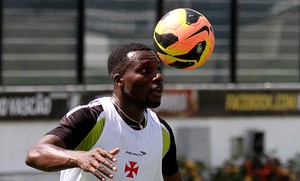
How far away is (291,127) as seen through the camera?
1316cm

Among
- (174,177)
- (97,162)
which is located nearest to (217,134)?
(174,177)

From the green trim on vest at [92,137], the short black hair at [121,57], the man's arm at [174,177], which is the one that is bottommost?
the man's arm at [174,177]

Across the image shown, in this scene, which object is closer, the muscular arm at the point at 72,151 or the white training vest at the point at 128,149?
the muscular arm at the point at 72,151

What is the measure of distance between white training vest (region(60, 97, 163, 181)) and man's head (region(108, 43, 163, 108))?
148mm

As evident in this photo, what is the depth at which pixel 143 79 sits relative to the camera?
607 cm

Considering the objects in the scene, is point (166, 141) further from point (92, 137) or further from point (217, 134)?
point (217, 134)

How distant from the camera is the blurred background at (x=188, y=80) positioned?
12.0 meters

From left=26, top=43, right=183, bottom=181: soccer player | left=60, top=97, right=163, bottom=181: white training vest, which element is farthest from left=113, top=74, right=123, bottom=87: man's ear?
left=60, top=97, right=163, bottom=181: white training vest

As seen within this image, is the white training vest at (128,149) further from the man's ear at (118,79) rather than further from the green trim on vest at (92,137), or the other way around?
the man's ear at (118,79)

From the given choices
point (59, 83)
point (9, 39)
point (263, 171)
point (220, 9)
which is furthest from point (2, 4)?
point (263, 171)

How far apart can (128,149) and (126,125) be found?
16 cm

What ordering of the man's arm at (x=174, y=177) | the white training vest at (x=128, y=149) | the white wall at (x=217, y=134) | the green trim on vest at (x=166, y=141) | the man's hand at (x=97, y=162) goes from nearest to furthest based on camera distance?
the man's hand at (x=97, y=162), the white training vest at (x=128, y=149), the green trim on vest at (x=166, y=141), the man's arm at (x=174, y=177), the white wall at (x=217, y=134)

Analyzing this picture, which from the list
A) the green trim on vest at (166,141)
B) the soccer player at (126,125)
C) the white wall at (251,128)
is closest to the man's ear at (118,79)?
the soccer player at (126,125)

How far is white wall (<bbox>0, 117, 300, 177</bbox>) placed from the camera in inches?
465
